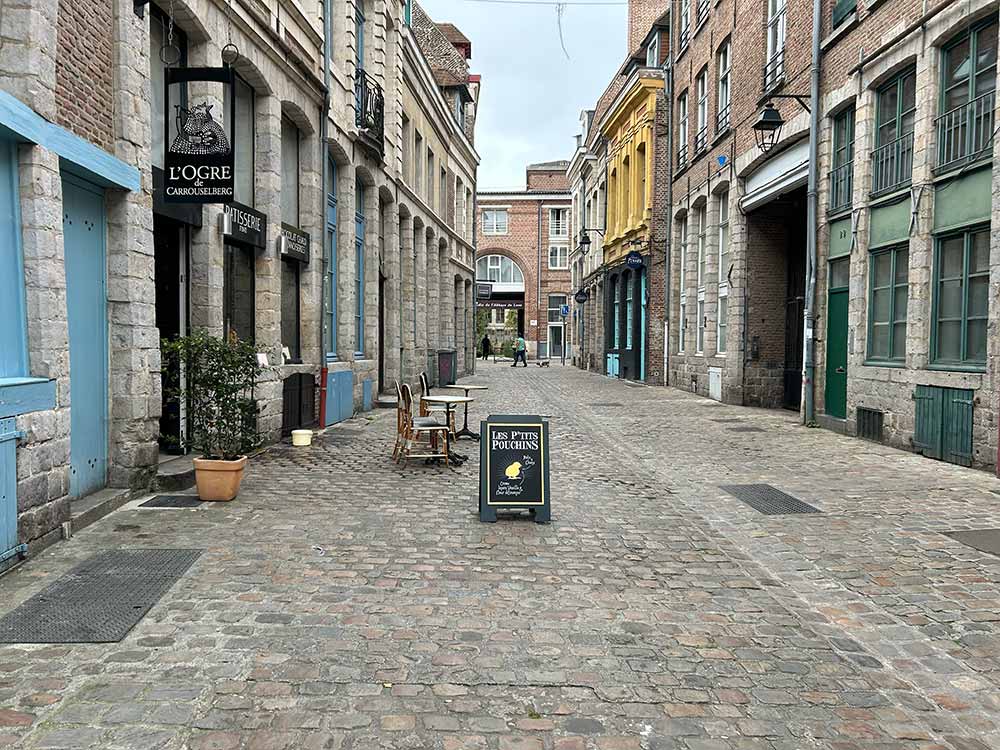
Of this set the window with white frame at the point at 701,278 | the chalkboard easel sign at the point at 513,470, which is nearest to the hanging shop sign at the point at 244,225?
the chalkboard easel sign at the point at 513,470

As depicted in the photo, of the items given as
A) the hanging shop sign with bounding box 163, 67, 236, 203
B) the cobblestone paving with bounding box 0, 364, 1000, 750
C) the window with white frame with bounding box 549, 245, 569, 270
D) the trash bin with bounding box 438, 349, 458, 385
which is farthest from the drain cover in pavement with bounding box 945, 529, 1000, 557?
the window with white frame with bounding box 549, 245, 569, 270

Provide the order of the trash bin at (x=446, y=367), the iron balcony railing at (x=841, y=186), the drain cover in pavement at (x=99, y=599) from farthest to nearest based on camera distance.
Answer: the trash bin at (x=446, y=367), the iron balcony railing at (x=841, y=186), the drain cover in pavement at (x=99, y=599)

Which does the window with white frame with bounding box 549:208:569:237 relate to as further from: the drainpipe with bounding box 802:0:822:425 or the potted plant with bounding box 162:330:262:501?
the potted plant with bounding box 162:330:262:501

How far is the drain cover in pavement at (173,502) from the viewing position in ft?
24.4

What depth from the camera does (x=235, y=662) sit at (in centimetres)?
404

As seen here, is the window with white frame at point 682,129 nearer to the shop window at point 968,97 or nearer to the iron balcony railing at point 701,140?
the iron balcony railing at point 701,140

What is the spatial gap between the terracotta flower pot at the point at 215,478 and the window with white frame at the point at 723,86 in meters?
16.5

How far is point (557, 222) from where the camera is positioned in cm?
6081

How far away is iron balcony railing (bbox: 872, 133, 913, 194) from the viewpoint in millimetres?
11673

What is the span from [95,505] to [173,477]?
126cm

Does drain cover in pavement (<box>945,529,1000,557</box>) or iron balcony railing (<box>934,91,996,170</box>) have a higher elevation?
iron balcony railing (<box>934,91,996,170</box>)

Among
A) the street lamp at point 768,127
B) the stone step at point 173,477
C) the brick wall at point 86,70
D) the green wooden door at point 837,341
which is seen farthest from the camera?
the street lamp at point 768,127

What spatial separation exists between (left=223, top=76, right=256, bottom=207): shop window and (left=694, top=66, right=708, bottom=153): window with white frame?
14.0m

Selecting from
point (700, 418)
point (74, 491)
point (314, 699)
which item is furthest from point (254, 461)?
point (700, 418)
